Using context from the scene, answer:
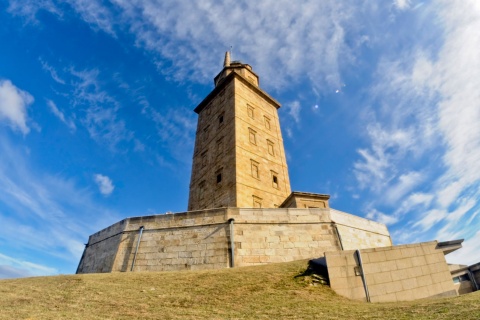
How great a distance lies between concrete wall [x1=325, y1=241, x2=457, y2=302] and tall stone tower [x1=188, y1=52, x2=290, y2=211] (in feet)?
40.3

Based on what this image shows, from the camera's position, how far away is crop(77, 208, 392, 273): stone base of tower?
53.0 feet

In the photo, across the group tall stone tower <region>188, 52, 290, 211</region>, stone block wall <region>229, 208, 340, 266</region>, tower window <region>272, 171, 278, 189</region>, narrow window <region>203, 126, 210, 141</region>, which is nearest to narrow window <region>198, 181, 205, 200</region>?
tall stone tower <region>188, 52, 290, 211</region>

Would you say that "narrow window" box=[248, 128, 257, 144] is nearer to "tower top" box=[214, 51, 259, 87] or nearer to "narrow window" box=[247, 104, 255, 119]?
"narrow window" box=[247, 104, 255, 119]

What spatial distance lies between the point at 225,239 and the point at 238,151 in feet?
34.9

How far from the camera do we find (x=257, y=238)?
1666 cm

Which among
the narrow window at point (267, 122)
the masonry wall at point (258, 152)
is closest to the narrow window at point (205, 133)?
the masonry wall at point (258, 152)

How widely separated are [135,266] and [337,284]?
11926 millimetres

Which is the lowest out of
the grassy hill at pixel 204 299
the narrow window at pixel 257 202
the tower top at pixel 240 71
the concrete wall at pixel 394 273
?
the grassy hill at pixel 204 299

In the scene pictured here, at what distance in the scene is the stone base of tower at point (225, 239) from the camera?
53.0 feet

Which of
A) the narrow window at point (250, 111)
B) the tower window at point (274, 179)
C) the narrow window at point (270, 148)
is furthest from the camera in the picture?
the narrow window at point (250, 111)

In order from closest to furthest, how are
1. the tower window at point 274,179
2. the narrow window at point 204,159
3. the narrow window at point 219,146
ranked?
the tower window at point 274,179 < the narrow window at point 219,146 < the narrow window at point 204,159

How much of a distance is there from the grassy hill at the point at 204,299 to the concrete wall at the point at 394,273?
98 centimetres

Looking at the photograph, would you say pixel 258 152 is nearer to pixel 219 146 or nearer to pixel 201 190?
pixel 219 146

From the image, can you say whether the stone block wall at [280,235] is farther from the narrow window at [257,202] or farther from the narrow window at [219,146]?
the narrow window at [219,146]
